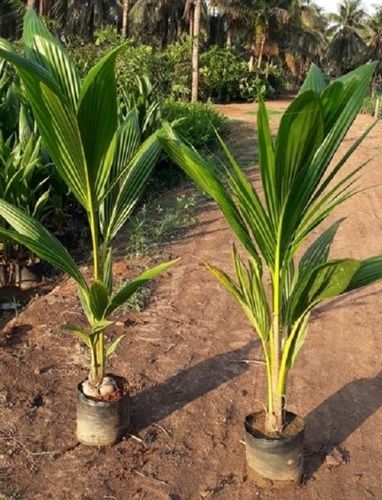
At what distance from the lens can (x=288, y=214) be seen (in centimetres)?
182

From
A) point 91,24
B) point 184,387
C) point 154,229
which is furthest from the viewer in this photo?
point 91,24

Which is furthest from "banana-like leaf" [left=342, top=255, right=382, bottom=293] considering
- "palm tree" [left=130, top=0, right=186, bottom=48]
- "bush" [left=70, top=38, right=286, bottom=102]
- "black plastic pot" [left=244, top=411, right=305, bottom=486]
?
"palm tree" [left=130, top=0, right=186, bottom=48]

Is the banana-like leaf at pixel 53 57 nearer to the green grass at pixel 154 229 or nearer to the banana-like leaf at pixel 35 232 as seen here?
the banana-like leaf at pixel 35 232

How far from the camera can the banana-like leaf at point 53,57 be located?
6.19 ft

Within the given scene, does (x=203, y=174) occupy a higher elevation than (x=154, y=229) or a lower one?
higher

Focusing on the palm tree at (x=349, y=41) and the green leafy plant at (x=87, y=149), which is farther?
the palm tree at (x=349, y=41)

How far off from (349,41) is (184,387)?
4541 cm

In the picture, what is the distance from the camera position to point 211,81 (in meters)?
20.2

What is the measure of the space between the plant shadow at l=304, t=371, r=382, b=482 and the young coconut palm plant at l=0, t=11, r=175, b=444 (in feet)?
3.01

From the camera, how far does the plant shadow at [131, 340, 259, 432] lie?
2.86m

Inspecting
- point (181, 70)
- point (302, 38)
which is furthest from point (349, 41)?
point (181, 70)

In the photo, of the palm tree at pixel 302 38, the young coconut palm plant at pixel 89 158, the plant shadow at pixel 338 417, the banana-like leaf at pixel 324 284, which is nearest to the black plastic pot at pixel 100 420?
the young coconut palm plant at pixel 89 158

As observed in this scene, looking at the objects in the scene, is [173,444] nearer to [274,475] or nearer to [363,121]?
[274,475]

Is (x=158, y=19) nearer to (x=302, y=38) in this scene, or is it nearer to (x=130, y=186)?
(x=302, y=38)
